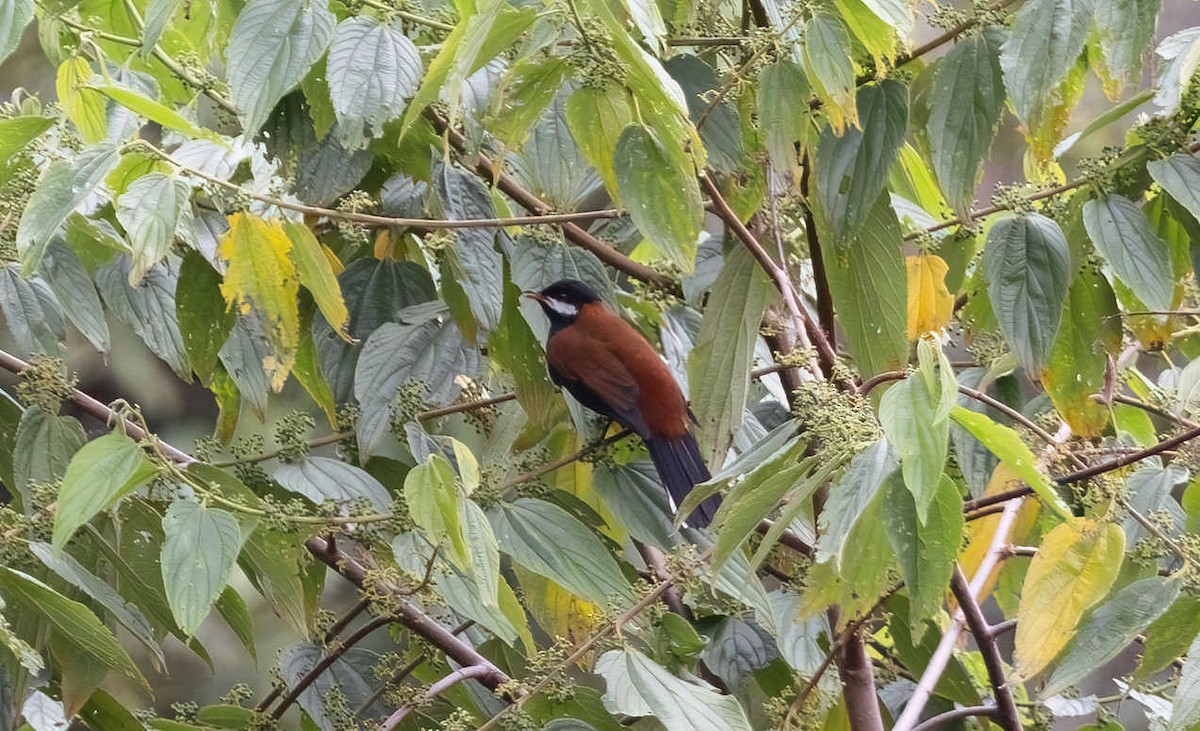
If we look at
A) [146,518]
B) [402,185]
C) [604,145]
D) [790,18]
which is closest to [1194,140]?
[790,18]

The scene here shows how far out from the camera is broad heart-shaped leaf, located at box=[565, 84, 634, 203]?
1.79 metres

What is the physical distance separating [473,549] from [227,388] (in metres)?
1.09

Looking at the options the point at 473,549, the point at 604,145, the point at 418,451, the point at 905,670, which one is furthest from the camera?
the point at 905,670

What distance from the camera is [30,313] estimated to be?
2.33 meters

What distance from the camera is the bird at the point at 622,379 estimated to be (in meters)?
2.61

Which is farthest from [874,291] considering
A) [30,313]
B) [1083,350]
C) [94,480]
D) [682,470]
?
[30,313]

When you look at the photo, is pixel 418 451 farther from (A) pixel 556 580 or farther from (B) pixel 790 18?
(B) pixel 790 18

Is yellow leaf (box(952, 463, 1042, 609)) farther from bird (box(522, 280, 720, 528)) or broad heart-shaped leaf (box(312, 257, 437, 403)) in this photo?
broad heart-shaped leaf (box(312, 257, 437, 403))

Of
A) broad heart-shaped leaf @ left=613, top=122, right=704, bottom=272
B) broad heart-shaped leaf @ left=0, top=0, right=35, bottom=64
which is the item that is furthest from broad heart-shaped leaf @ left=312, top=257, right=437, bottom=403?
broad heart-shaped leaf @ left=613, top=122, right=704, bottom=272

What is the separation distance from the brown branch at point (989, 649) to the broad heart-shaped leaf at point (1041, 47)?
752 mm

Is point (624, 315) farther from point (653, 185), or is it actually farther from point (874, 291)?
point (653, 185)

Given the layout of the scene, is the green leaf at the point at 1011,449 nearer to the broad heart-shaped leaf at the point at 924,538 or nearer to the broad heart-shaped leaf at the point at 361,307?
the broad heart-shaped leaf at the point at 924,538

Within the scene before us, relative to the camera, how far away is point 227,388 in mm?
2574

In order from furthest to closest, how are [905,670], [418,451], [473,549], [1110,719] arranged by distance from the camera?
1. [905,670]
2. [1110,719]
3. [418,451]
4. [473,549]
